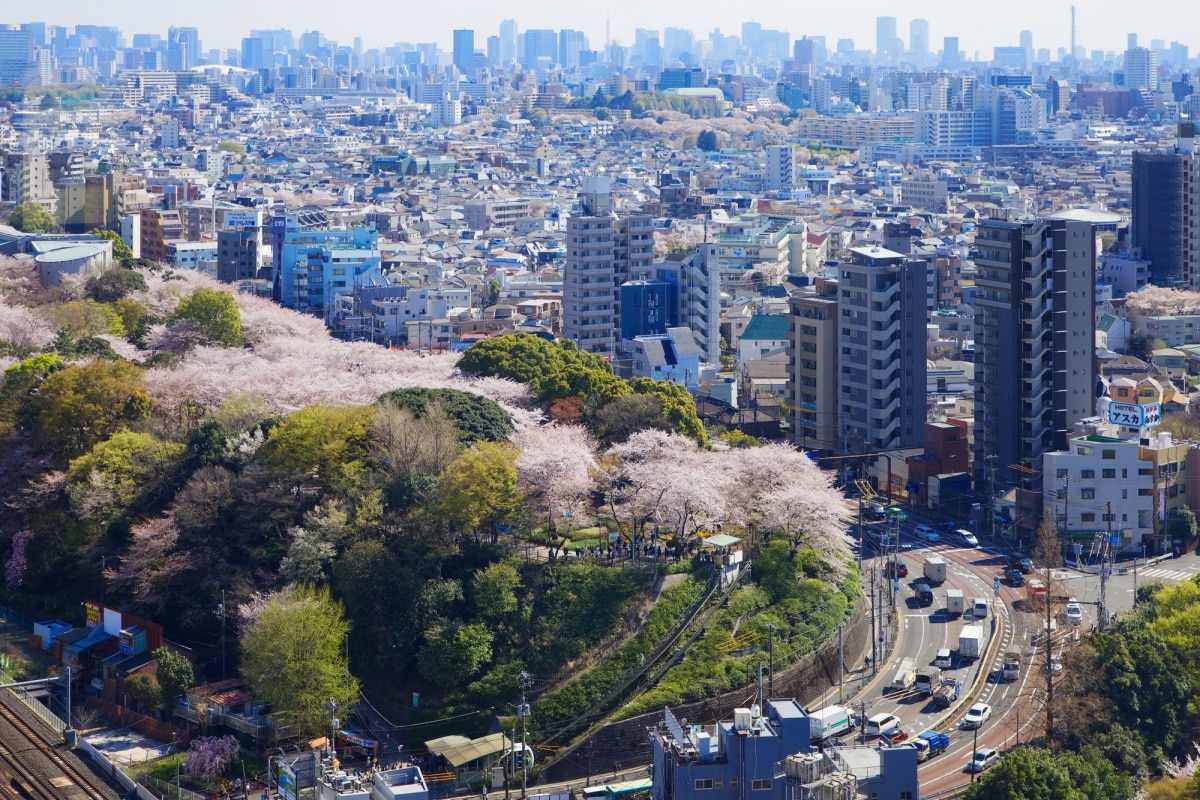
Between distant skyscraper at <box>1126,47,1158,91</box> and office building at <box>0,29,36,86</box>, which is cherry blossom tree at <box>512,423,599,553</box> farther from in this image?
office building at <box>0,29,36,86</box>

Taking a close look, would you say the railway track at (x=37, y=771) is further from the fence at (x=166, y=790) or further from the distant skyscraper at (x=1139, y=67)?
the distant skyscraper at (x=1139, y=67)

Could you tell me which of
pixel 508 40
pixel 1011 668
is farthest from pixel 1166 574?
pixel 508 40

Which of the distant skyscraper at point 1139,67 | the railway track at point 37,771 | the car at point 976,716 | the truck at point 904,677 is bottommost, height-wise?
the railway track at point 37,771

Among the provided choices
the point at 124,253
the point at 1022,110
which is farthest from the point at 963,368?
the point at 1022,110

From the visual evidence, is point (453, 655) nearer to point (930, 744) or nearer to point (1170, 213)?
point (930, 744)

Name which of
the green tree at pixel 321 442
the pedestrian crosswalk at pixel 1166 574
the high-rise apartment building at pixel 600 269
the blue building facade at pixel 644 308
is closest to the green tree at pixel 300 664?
the green tree at pixel 321 442

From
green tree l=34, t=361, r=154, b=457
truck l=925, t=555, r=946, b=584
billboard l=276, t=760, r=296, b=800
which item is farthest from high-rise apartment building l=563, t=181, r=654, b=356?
billboard l=276, t=760, r=296, b=800

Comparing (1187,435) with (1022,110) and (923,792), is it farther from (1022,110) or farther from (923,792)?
(1022,110)
